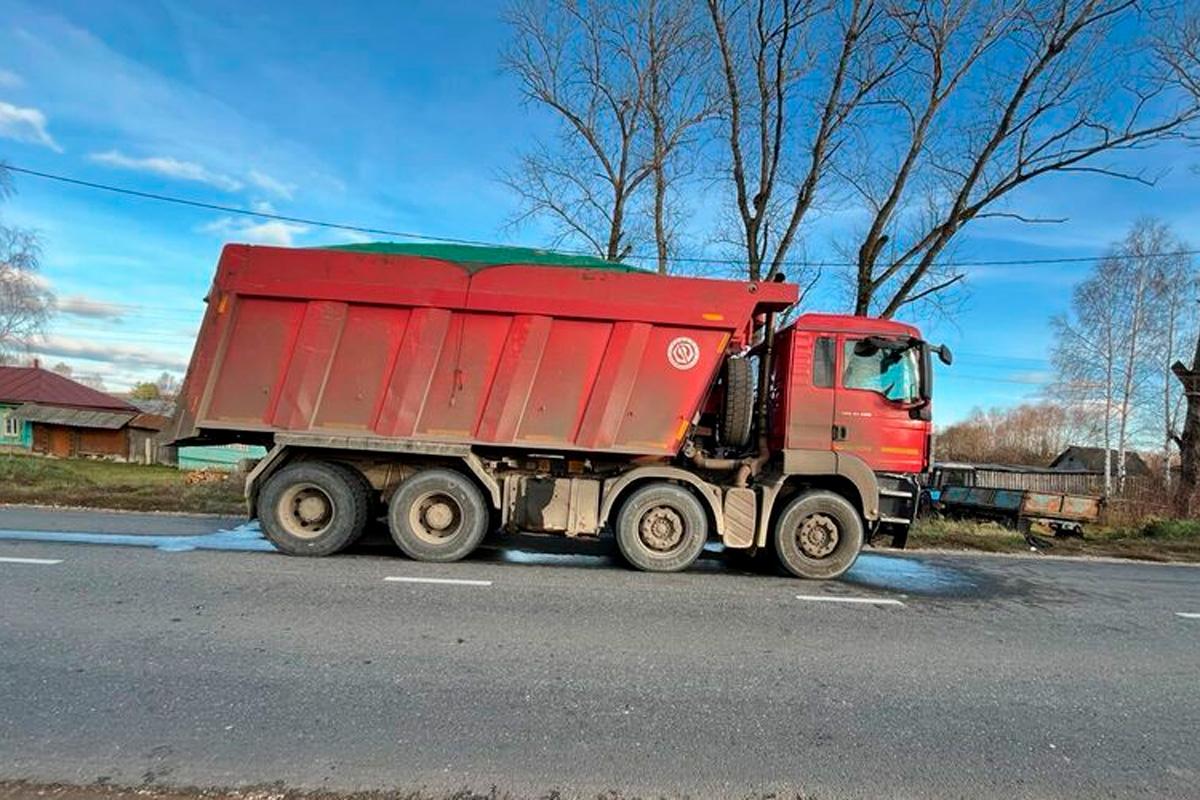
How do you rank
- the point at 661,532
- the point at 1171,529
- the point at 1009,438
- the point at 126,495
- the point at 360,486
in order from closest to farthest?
1. the point at 661,532
2. the point at 360,486
3. the point at 126,495
4. the point at 1171,529
5. the point at 1009,438

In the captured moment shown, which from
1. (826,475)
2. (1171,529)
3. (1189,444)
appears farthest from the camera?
(1189,444)

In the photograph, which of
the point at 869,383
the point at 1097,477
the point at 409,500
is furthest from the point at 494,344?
the point at 1097,477

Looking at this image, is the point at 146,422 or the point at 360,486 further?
the point at 146,422

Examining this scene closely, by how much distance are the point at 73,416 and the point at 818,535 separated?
50521 mm

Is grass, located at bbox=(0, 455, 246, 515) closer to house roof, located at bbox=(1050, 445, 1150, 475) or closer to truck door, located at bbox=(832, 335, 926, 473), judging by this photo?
truck door, located at bbox=(832, 335, 926, 473)

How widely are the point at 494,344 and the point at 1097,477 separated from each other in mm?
34612

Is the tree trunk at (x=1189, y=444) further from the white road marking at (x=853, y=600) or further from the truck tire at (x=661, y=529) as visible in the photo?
the truck tire at (x=661, y=529)

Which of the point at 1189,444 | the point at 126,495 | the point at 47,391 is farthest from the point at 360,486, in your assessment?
the point at 47,391

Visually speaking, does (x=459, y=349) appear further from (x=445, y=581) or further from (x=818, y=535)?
(x=818, y=535)

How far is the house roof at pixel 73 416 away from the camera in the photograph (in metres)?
41.4

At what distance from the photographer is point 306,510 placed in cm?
719

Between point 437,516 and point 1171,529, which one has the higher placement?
point 1171,529

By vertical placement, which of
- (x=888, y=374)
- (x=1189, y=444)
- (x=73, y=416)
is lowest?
(x=73, y=416)

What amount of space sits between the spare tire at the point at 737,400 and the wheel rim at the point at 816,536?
117 cm
